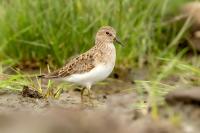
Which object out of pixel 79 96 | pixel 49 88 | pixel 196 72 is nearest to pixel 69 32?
pixel 79 96

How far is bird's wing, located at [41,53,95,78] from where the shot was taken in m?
8.40

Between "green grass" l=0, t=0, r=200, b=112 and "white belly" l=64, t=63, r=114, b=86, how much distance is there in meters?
2.06

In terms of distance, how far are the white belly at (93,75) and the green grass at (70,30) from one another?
81.0 inches

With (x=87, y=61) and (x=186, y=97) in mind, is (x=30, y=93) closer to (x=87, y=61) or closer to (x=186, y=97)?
(x=87, y=61)

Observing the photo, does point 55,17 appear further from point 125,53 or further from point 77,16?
point 125,53

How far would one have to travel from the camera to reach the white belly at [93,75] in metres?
8.23

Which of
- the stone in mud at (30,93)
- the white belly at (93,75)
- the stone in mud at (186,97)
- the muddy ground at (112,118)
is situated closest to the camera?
the muddy ground at (112,118)

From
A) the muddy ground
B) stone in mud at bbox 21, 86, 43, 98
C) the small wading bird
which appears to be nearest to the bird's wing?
the small wading bird

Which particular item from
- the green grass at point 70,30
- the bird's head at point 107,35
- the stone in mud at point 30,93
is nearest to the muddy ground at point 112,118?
the stone in mud at point 30,93

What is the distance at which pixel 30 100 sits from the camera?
8.25 meters

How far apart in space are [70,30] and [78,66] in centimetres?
→ 216

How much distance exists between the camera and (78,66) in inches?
335

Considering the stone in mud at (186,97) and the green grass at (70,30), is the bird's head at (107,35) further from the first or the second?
the stone in mud at (186,97)

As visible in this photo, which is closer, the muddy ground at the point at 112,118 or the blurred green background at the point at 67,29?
the muddy ground at the point at 112,118
